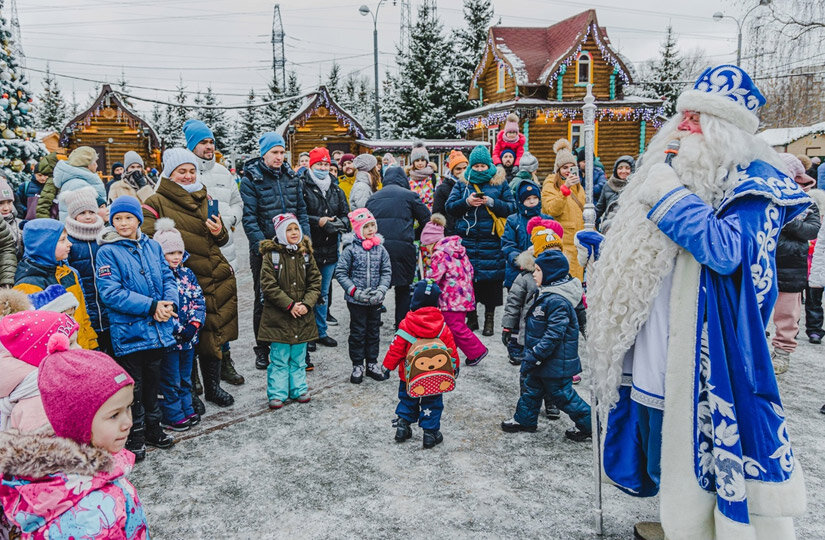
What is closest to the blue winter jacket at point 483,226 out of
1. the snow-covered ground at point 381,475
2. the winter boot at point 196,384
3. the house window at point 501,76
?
the snow-covered ground at point 381,475

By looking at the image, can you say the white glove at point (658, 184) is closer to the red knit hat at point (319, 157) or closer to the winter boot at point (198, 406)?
the winter boot at point (198, 406)

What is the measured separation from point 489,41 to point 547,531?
2813cm

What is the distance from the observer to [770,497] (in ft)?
7.72

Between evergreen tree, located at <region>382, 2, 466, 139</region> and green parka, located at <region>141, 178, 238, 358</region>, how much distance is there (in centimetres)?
2500

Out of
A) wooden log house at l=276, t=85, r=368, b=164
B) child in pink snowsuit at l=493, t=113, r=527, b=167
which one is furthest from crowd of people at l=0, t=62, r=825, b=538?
wooden log house at l=276, t=85, r=368, b=164

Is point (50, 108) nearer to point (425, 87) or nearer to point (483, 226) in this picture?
point (425, 87)

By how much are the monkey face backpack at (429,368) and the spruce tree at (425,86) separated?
25.9 meters

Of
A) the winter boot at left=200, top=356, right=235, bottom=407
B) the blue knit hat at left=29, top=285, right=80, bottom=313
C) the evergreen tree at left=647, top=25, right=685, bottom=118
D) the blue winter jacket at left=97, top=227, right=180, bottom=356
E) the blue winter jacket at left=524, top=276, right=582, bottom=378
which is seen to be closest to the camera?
the blue knit hat at left=29, top=285, right=80, bottom=313

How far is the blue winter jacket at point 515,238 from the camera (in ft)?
21.4

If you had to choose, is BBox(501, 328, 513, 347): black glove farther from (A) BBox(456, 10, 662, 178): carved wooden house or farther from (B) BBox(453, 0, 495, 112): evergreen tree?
(B) BBox(453, 0, 495, 112): evergreen tree

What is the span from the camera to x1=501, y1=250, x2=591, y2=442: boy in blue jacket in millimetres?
4109

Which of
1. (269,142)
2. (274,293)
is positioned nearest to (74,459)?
(274,293)

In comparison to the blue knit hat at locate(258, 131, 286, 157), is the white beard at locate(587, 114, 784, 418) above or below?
below

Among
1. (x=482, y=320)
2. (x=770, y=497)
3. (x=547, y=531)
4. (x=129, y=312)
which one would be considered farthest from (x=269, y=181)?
(x=770, y=497)
